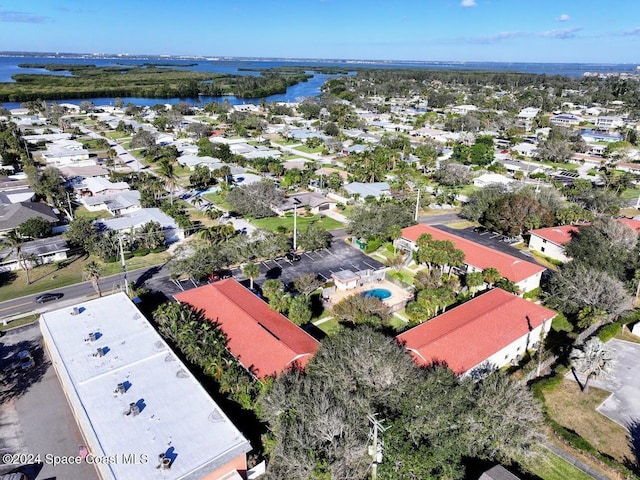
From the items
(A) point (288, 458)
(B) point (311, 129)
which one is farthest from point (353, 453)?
(B) point (311, 129)

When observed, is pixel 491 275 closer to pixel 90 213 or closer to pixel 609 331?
pixel 609 331

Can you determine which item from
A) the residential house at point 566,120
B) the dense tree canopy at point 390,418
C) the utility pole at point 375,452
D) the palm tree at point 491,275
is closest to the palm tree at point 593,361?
the dense tree canopy at point 390,418

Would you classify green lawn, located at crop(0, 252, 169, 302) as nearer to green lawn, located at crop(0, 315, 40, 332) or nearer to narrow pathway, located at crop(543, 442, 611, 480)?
green lawn, located at crop(0, 315, 40, 332)

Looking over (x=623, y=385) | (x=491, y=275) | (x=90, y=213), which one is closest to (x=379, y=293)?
(x=491, y=275)

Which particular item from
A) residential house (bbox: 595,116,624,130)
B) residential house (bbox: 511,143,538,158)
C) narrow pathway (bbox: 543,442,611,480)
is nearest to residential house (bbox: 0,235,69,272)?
narrow pathway (bbox: 543,442,611,480)

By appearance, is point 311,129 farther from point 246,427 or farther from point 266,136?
point 246,427

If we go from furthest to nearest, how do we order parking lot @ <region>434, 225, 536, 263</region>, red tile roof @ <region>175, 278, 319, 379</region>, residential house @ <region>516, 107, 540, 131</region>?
1. residential house @ <region>516, 107, 540, 131</region>
2. parking lot @ <region>434, 225, 536, 263</region>
3. red tile roof @ <region>175, 278, 319, 379</region>
